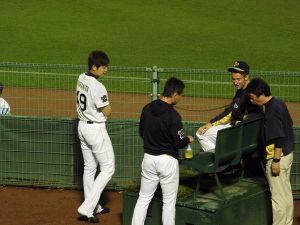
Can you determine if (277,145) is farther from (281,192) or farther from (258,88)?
(258,88)

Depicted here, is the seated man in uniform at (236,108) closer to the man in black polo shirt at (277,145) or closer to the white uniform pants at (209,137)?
the white uniform pants at (209,137)

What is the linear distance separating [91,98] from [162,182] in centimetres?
179

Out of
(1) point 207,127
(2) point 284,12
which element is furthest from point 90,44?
(1) point 207,127

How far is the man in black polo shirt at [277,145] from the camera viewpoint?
850 cm

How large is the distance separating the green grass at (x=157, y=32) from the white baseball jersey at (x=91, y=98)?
17789 millimetres

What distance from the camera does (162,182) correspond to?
8.32 meters

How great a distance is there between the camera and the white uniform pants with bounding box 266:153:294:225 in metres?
8.67

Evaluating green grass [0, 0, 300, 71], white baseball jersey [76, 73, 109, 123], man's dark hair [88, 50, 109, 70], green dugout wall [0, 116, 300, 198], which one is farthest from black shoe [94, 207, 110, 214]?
green grass [0, 0, 300, 71]

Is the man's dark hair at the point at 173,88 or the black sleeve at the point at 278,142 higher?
the man's dark hair at the point at 173,88

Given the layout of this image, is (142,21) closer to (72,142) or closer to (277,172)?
(72,142)

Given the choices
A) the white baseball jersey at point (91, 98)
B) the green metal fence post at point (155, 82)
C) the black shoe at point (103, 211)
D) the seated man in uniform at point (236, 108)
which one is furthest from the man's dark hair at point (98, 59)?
the black shoe at point (103, 211)

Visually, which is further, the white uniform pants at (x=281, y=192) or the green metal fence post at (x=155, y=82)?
the green metal fence post at (x=155, y=82)

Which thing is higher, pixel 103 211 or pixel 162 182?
pixel 162 182

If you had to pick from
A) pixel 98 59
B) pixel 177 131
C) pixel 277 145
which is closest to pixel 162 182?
pixel 177 131
